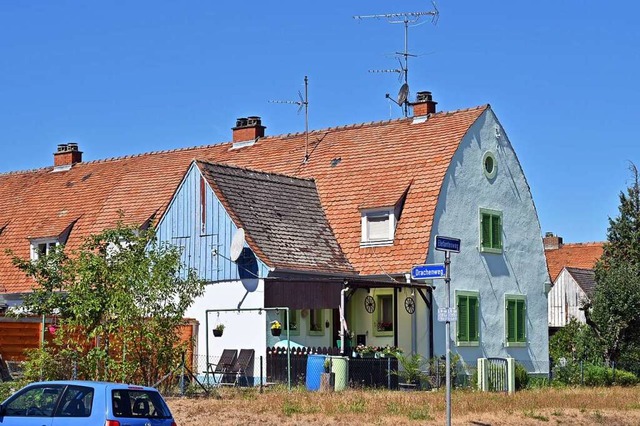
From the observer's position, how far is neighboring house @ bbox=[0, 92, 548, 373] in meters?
33.3

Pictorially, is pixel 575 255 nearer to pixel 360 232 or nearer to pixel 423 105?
pixel 423 105

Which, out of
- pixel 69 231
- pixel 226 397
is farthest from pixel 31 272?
pixel 69 231

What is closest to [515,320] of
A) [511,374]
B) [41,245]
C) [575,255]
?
[511,374]

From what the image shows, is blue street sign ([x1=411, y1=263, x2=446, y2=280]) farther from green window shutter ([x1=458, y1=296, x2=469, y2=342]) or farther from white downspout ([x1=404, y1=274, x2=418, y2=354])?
green window shutter ([x1=458, y1=296, x2=469, y2=342])

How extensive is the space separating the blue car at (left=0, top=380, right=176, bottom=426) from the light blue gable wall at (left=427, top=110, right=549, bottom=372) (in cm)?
1820

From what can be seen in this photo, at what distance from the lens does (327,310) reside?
34594mm

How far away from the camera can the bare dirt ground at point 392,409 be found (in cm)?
2359

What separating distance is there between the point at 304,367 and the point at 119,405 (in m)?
13.8

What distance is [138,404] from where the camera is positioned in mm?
17891

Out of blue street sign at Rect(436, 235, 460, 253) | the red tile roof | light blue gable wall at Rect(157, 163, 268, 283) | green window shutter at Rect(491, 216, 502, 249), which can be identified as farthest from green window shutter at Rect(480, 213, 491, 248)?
blue street sign at Rect(436, 235, 460, 253)

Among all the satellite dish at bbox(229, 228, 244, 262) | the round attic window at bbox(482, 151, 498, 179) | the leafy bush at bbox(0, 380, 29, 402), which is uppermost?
the round attic window at bbox(482, 151, 498, 179)

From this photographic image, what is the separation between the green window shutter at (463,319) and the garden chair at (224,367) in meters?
7.59

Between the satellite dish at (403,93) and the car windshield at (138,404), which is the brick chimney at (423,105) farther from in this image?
the car windshield at (138,404)

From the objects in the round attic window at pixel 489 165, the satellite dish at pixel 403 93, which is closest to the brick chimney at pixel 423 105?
the satellite dish at pixel 403 93
